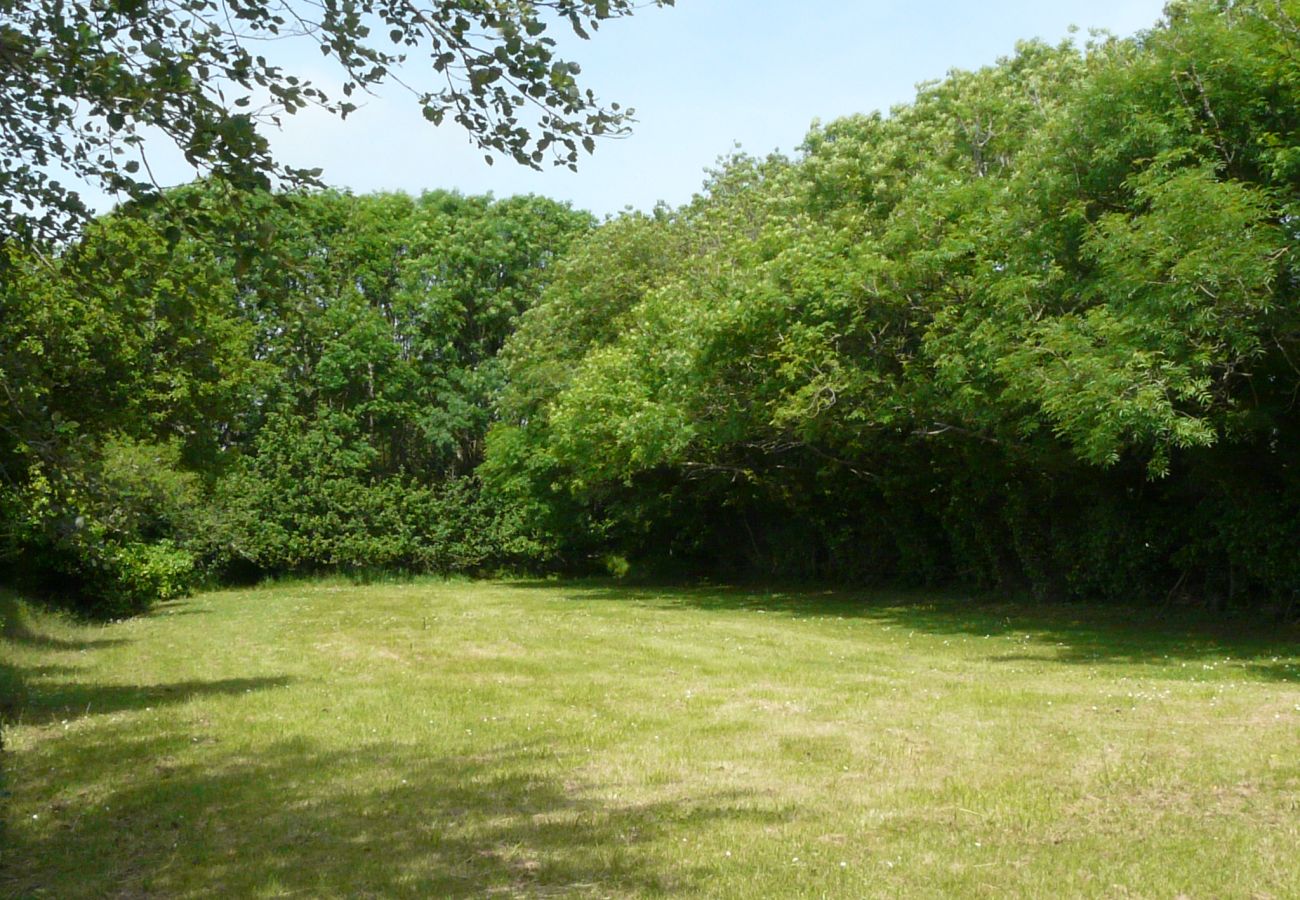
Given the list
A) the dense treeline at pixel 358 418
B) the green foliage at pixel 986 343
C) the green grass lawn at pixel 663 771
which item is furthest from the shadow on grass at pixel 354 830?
the dense treeline at pixel 358 418

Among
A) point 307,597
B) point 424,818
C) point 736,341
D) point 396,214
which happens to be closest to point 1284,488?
point 736,341

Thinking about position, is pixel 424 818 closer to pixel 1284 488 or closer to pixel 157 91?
pixel 157 91

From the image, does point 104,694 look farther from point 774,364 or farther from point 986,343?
point 774,364

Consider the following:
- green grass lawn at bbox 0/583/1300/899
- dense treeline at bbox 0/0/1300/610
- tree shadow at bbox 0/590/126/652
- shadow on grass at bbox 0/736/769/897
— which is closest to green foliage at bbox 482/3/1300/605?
dense treeline at bbox 0/0/1300/610

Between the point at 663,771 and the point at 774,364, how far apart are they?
1614 cm

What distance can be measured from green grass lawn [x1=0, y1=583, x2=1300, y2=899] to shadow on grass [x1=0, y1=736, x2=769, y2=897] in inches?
1.0

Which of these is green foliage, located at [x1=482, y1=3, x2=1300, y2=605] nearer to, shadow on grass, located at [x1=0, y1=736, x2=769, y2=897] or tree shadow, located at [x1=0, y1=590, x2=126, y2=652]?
shadow on grass, located at [x1=0, y1=736, x2=769, y2=897]

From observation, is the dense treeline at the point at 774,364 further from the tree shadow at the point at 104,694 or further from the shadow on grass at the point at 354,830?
the shadow on grass at the point at 354,830

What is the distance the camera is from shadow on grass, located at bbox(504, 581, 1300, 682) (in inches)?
618

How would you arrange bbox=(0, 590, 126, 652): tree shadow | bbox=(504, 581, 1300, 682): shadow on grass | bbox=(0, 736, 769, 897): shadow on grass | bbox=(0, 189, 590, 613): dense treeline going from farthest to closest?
bbox=(0, 189, 590, 613): dense treeline, bbox=(0, 590, 126, 652): tree shadow, bbox=(504, 581, 1300, 682): shadow on grass, bbox=(0, 736, 769, 897): shadow on grass

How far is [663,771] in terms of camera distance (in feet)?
28.8

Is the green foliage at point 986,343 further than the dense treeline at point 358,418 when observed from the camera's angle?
No

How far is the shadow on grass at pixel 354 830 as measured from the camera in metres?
6.30

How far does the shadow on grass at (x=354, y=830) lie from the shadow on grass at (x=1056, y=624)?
897 cm
